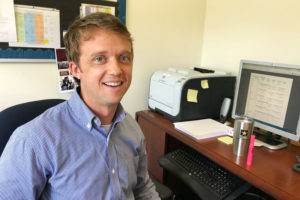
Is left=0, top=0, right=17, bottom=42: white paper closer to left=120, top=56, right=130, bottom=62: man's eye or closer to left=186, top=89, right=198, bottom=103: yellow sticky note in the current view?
left=120, top=56, right=130, bottom=62: man's eye

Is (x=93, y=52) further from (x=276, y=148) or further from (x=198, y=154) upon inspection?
(x=276, y=148)

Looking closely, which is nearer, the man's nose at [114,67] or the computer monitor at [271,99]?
the man's nose at [114,67]

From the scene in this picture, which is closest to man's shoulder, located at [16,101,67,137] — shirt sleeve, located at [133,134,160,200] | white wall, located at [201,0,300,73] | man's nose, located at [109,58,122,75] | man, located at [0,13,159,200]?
man, located at [0,13,159,200]

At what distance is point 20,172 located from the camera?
0.69 m

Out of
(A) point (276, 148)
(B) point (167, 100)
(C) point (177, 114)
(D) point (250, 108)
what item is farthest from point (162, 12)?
(A) point (276, 148)

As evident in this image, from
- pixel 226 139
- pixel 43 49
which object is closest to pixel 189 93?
pixel 226 139

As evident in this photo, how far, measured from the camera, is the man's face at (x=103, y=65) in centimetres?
81

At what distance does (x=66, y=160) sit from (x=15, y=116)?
0.37 meters

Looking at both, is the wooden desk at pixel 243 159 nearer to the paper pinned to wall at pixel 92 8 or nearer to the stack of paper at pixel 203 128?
the stack of paper at pixel 203 128

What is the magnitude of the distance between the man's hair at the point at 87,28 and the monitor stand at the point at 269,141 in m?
1.00

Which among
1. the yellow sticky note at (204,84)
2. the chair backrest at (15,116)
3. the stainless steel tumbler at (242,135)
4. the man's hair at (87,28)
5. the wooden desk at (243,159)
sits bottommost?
the wooden desk at (243,159)

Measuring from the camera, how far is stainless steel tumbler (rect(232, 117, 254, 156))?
3.81 ft

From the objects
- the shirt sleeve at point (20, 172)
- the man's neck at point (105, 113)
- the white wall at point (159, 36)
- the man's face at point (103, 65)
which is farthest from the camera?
the white wall at point (159, 36)

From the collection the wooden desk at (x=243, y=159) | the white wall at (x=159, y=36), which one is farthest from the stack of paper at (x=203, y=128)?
the white wall at (x=159, y=36)
